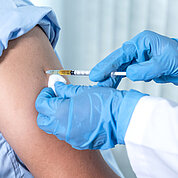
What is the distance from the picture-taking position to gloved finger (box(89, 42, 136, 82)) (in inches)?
32.1

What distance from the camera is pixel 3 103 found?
2.68 feet

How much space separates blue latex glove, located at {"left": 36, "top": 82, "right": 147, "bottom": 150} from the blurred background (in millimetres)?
1180

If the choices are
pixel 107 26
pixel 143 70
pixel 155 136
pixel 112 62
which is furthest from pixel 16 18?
pixel 107 26

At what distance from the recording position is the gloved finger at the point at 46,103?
2.43 feet

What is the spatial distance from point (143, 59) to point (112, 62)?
0.15m

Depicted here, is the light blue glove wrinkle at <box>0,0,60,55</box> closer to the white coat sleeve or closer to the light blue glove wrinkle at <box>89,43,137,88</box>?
the light blue glove wrinkle at <box>89,43,137,88</box>

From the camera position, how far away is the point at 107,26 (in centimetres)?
194

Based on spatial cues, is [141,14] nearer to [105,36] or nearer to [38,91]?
[105,36]

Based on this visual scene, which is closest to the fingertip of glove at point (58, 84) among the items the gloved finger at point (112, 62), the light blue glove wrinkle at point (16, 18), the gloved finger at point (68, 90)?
the gloved finger at point (68, 90)

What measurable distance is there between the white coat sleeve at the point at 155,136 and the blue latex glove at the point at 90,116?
0.04 m

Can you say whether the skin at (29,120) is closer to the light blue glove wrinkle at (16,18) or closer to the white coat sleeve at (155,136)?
the light blue glove wrinkle at (16,18)

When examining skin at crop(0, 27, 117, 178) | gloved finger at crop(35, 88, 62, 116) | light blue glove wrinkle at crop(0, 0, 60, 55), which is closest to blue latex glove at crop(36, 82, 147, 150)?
gloved finger at crop(35, 88, 62, 116)

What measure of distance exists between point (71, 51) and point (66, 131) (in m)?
1.35

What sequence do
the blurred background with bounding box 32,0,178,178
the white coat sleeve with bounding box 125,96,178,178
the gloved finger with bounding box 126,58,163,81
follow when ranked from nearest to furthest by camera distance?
the white coat sleeve with bounding box 125,96,178,178 → the gloved finger with bounding box 126,58,163,81 → the blurred background with bounding box 32,0,178,178
